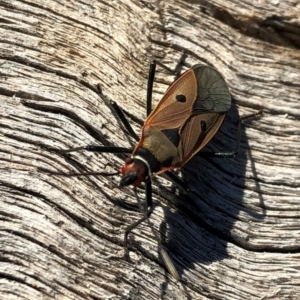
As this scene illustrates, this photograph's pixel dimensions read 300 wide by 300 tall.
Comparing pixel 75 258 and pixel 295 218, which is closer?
pixel 75 258

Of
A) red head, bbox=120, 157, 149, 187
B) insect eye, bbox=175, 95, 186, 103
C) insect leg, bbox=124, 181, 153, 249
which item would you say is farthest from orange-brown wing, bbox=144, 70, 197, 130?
insect leg, bbox=124, 181, 153, 249

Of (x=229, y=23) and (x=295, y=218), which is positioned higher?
(x=229, y=23)

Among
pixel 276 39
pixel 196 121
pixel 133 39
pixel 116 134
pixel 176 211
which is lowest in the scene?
pixel 176 211

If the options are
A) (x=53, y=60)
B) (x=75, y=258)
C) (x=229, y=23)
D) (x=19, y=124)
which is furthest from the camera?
(x=229, y=23)

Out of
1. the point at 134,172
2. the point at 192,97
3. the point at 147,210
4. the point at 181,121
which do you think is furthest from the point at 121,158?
the point at 192,97

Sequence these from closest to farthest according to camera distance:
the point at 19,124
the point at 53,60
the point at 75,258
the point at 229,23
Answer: the point at 75,258
the point at 19,124
the point at 53,60
the point at 229,23

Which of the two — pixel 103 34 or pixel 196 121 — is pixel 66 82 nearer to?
pixel 103 34

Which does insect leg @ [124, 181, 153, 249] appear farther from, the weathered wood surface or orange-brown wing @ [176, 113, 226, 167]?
orange-brown wing @ [176, 113, 226, 167]

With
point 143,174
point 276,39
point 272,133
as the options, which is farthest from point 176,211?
point 276,39
